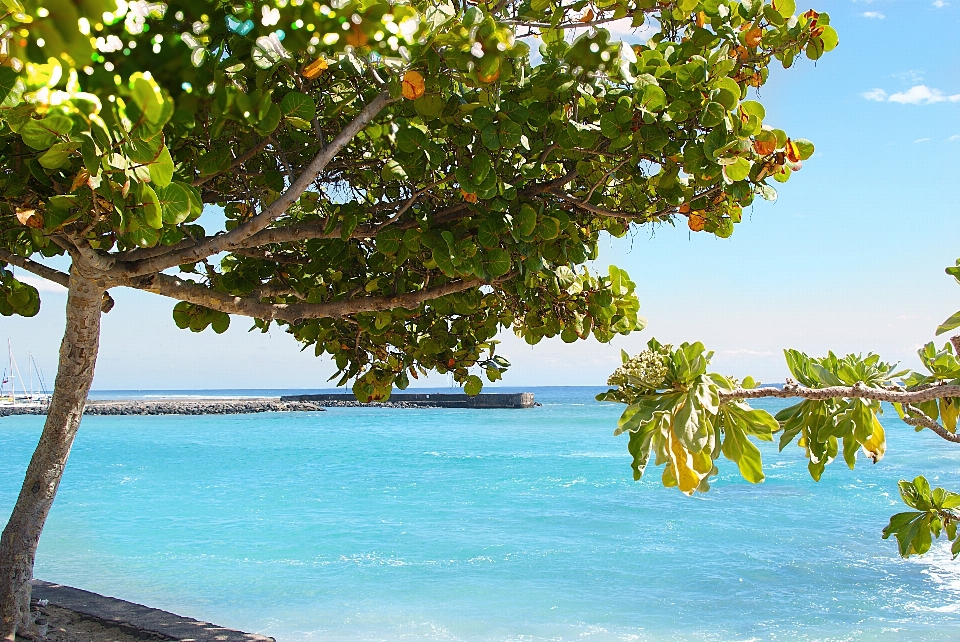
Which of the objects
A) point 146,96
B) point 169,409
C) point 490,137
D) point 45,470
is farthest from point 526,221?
point 169,409

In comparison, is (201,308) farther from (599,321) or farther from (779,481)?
(779,481)

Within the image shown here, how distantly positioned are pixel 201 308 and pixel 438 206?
4.81 ft

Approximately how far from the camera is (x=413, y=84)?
2418mm

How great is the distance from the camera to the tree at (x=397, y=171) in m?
2.11

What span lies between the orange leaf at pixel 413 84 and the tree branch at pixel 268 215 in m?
0.24

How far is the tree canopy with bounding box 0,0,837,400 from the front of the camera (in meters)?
2.09

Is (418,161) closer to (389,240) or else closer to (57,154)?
(389,240)

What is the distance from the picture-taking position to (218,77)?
2.33m

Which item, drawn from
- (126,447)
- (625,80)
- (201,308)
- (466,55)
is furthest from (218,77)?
(126,447)

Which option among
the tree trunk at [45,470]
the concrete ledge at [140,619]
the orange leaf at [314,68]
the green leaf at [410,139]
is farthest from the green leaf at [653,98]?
the concrete ledge at [140,619]

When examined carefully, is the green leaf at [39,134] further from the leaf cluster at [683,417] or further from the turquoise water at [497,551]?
the turquoise water at [497,551]

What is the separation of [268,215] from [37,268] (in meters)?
1.49

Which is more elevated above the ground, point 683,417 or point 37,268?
point 37,268

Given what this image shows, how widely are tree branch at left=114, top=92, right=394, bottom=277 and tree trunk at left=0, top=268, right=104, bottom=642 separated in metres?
0.60
